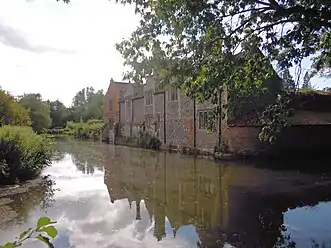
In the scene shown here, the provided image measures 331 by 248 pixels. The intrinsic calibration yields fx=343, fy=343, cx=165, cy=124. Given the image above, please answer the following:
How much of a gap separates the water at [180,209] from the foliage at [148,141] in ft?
50.5

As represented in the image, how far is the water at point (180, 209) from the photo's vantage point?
7.34 m

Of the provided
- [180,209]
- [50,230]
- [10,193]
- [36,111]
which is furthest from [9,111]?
[36,111]

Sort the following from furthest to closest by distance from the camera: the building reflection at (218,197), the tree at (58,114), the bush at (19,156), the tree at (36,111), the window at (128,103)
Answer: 1. the tree at (58,114)
2. the tree at (36,111)
3. the window at (128,103)
4. the bush at (19,156)
5. the building reflection at (218,197)

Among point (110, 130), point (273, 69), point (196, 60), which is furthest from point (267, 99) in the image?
point (110, 130)

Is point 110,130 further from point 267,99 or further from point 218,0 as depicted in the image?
point 218,0

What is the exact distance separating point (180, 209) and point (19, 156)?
7101 mm

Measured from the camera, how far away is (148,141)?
3347 cm

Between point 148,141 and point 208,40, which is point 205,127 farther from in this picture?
point 208,40

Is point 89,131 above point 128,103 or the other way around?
the other way around

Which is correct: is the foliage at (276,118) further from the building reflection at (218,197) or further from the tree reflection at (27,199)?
the tree reflection at (27,199)

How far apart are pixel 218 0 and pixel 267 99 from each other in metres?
16.9

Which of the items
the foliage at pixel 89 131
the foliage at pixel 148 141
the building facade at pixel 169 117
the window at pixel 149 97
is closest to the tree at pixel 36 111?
the foliage at pixel 89 131

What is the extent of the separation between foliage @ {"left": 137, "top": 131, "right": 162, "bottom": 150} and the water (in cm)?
1538

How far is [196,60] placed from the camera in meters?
9.04
